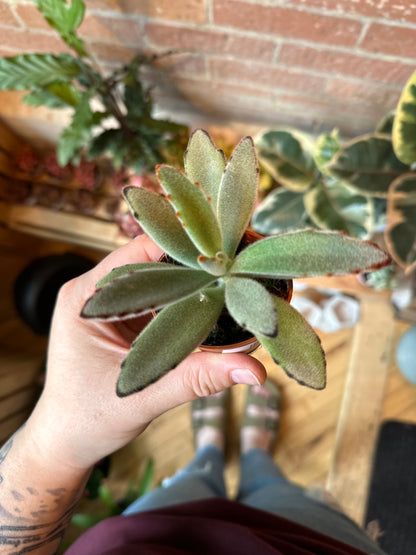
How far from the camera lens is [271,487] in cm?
134

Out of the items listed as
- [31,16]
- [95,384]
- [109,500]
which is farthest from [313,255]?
[109,500]

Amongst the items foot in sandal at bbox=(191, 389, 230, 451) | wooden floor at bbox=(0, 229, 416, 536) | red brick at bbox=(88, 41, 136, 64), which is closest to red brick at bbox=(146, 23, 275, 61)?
red brick at bbox=(88, 41, 136, 64)

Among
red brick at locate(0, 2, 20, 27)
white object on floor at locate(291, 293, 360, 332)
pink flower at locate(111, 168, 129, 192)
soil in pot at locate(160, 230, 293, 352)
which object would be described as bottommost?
white object on floor at locate(291, 293, 360, 332)

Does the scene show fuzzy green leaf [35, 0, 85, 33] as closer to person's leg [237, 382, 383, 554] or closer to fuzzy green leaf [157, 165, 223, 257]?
fuzzy green leaf [157, 165, 223, 257]

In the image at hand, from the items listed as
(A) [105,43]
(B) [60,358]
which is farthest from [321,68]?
(B) [60,358]

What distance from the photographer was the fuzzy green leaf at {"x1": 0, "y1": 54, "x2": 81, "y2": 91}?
3.23ft

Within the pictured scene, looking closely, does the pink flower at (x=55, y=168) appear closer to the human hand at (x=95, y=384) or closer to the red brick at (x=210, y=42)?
the red brick at (x=210, y=42)

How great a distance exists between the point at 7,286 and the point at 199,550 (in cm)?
129

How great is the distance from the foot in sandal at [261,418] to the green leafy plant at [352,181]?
26.2 inches

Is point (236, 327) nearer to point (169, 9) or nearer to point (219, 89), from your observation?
point (169, 9)

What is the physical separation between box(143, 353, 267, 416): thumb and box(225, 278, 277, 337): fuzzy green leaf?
0.15 m

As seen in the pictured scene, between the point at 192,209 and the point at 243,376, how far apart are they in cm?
27

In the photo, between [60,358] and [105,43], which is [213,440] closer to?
[60,358]

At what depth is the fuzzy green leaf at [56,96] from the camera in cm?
106
